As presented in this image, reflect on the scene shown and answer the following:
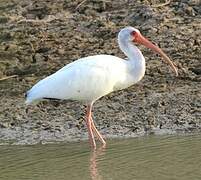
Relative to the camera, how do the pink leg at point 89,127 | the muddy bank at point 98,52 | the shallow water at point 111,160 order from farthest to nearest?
1. the muddy bank at point 98,52
2. the pink leg at point 89,127
3. the shallow water at point 111,160

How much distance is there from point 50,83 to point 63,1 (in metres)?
5.22

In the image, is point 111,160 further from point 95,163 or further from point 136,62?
point 136,62

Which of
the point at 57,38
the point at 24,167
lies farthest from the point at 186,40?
the point at 24,167

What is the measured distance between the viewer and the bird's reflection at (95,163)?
311 inches

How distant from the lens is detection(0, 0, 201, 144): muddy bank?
1052 centimetres

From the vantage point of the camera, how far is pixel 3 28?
13797 mm

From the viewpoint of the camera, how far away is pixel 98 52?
12.6 meters

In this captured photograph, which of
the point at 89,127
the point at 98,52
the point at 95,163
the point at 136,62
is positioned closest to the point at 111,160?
the point at 95,163

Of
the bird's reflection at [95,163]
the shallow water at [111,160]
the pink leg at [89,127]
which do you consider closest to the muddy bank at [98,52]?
the pink leg at [89,127]

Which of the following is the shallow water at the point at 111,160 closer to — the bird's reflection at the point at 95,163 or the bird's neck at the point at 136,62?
the bird's reflection at the point at 95,163

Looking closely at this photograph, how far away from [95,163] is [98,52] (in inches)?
167

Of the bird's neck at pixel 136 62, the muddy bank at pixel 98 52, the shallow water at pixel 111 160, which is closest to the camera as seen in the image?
the shallow water at pixel 111 160

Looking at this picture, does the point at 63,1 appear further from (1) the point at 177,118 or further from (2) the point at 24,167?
(2) the point at 24,167

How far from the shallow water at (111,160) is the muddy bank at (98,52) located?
1.93ft
